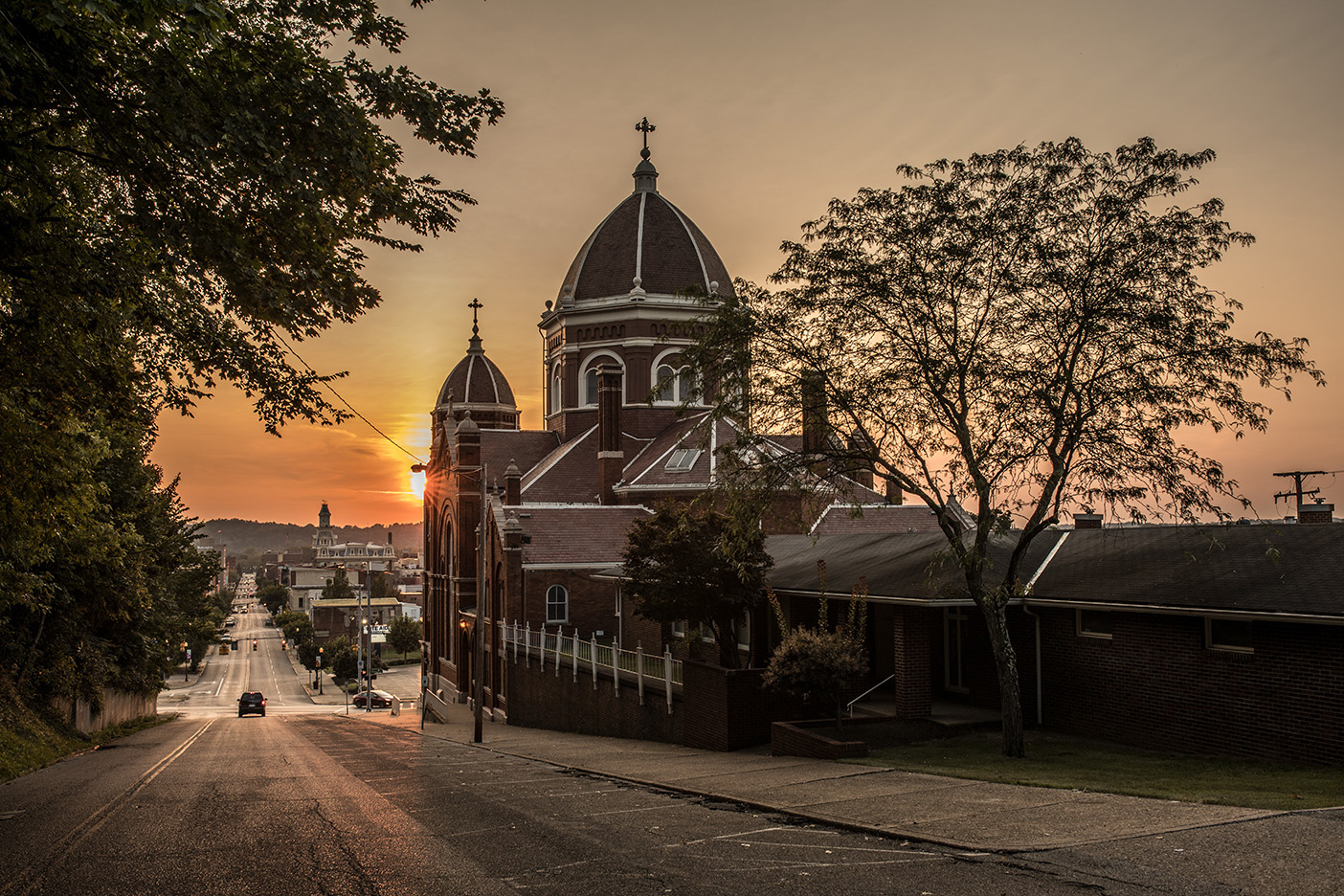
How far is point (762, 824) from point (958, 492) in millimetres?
7579

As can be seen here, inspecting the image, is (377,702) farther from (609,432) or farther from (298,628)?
(298,628)

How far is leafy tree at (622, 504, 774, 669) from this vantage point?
23.5 metres

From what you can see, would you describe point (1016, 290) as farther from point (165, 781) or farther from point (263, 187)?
point (165, 781)

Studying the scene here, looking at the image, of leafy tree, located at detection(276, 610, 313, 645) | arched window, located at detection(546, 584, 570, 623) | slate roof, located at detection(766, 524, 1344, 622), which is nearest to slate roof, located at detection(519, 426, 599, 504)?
arched window, located at detection(546, 584, 570, 623)

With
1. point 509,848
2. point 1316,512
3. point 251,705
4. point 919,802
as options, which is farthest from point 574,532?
point 251,705

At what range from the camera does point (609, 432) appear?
1783 inches

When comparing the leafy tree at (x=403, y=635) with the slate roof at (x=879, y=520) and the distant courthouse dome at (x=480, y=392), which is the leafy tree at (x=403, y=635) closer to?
the distant courthouse dome at (x=480, y=392)

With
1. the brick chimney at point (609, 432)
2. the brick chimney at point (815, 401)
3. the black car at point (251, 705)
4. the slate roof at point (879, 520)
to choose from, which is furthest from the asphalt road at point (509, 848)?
the black car at point (251, 705)

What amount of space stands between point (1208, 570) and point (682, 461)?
28.7 meters

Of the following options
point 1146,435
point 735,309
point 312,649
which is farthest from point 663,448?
point 312,649

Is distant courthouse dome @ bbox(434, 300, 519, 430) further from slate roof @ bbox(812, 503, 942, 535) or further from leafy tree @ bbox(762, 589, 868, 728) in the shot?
leafy tree @ bbox(762, 589, 868, 728)

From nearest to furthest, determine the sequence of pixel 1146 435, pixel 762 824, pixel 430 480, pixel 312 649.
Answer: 1. pixel 762 824
2. pixel 1146 435
3. pixel 430 480
4. pixel 312 649

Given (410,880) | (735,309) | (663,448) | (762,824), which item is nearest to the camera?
(410,880)

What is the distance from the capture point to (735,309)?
57.7ft
